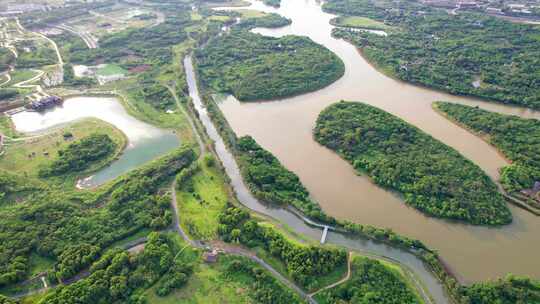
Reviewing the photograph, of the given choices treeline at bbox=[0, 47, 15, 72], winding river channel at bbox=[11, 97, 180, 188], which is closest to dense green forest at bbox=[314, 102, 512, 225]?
winding river channel at bbox=[11, 97, 180, 188]

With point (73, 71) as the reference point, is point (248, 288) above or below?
below

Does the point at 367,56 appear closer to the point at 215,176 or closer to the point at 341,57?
the point at 341,57

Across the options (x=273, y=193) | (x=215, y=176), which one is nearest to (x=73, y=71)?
(x=215, y=176)

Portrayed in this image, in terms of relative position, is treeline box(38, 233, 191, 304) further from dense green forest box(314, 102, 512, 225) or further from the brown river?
dense green forest box(314, 102, 512, 225)

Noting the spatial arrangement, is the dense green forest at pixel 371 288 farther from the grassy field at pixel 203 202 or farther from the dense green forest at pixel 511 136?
the dense green forest at pixel 511 136

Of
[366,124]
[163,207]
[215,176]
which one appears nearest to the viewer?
[163,207]

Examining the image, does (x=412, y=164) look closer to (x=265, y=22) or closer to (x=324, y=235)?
(x=324, y=235)

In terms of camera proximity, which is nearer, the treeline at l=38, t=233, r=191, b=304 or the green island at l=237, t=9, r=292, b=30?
the treeline at l=38, t=233, r=191, b=304

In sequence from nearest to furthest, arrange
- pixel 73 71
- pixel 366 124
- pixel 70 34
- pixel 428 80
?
1. pixel 366 124
2. pixel 428 80
3. pixel 73 71
4. pixel 70 34
